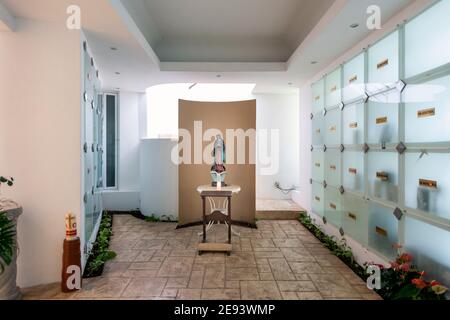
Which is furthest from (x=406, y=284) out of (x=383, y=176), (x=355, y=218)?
(x=355, y=218)

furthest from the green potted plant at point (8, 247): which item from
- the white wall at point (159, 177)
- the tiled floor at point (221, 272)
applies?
the white wall at point (159, 177)

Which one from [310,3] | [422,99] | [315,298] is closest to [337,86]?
[310,3]

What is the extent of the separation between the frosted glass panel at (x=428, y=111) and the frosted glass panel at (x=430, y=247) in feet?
2.63

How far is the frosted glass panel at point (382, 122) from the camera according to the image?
2939mm

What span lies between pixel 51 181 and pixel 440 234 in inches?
154

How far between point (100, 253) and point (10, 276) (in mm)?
1321

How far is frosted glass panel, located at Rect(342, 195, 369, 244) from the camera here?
11.8 feet

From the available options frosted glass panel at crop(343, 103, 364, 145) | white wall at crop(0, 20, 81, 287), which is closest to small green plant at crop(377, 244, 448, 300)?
frosted glass panel at crop(343, 103, 364, 145)

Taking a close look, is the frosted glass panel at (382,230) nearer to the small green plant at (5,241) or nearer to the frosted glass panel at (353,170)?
the frosted glass panel at (353,170)

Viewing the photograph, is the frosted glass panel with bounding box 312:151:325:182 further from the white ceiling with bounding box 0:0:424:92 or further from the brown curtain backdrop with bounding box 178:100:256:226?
the white ceiling with bounding box 0:0:424:92

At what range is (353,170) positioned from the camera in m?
3.89

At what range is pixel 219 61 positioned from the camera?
4.93m

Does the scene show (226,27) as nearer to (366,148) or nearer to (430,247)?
(366,148)

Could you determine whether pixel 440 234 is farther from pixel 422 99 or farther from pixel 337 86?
pixel 337 86
